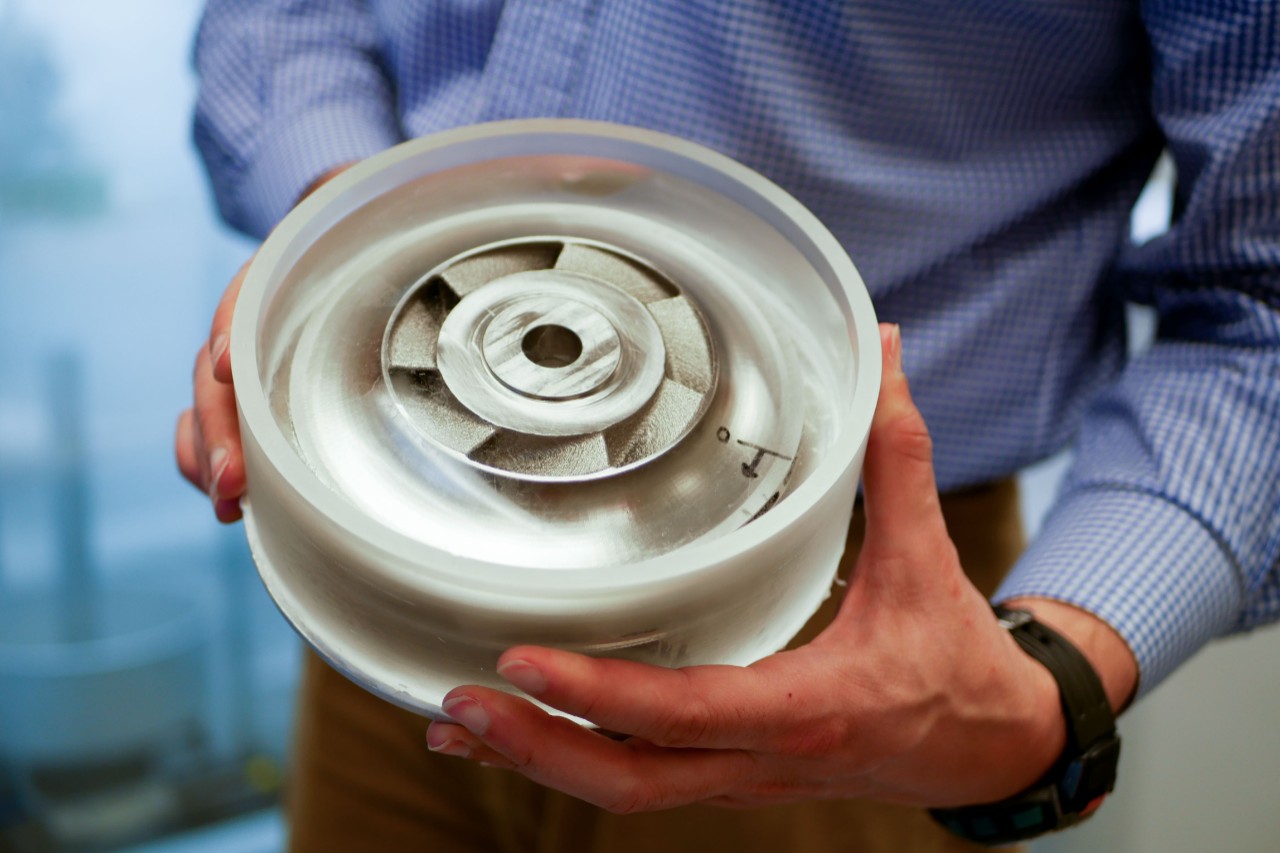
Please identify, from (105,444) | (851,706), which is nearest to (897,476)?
(851,706)

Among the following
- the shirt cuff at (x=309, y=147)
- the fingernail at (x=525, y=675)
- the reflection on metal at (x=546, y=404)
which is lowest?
the shirt cuff at (x=309, y=147)

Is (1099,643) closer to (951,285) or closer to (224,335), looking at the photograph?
(951,285)

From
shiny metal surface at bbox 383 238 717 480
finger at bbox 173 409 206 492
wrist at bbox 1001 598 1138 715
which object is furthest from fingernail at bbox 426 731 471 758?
wrist at bbox 1001 598 1138 715

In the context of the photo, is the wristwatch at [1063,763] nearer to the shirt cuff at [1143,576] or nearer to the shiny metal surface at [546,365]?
the shirt cuff at [1143,576]

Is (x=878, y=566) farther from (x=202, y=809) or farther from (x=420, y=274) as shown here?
(x=202, y=809)

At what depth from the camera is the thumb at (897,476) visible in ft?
1.47

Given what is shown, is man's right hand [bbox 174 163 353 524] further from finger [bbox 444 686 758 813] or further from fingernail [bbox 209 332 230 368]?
finger [bbox 444 686 758 813]

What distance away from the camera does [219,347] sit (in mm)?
465

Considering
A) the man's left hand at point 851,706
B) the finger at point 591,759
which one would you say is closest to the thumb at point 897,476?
the man's left hand at point 851,706

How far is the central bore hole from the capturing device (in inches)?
16.9

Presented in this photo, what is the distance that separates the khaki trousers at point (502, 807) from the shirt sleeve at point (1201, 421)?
10cm

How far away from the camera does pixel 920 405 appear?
67 centimetres

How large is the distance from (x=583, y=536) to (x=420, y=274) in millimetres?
133

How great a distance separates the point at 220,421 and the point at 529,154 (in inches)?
6.5
